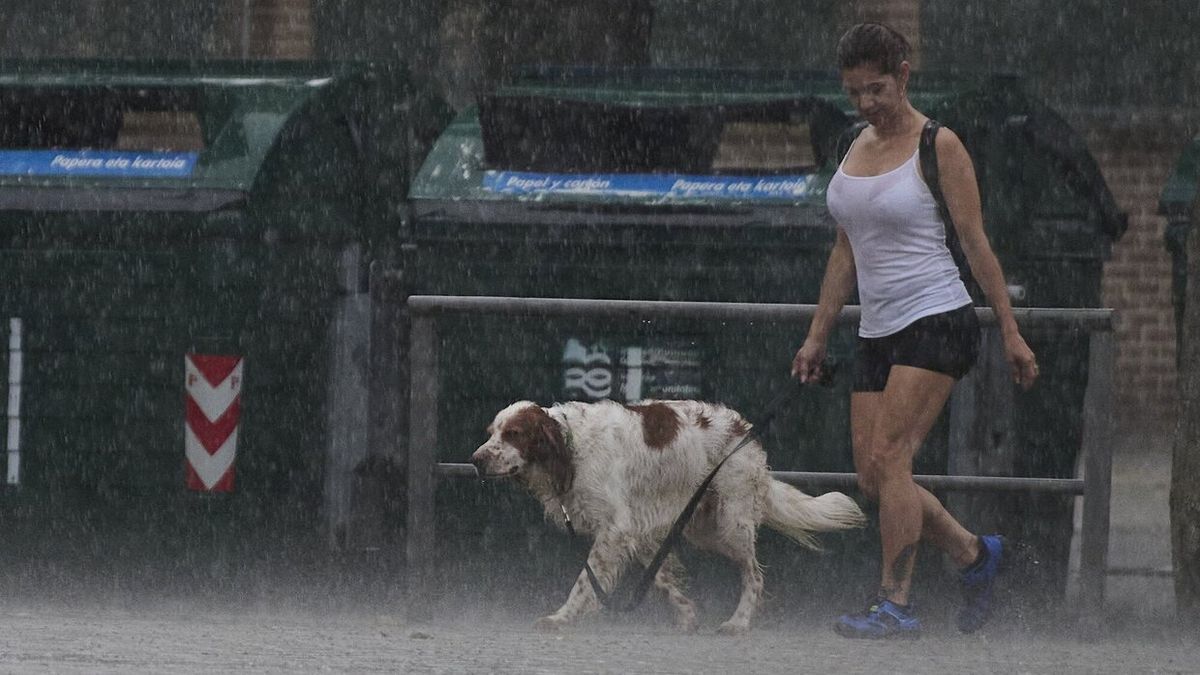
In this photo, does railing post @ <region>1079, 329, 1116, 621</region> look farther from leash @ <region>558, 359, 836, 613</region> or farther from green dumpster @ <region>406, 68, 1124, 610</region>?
green dumpster @ <region>406, 68, 1124, 610</region>

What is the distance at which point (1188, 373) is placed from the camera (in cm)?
734

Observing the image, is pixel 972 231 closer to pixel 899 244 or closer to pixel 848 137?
pixel 899 244

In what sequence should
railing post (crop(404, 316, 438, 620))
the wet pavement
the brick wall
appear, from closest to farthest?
the wet pavement → railing post (crop(404, 316, 438, 620)) → the brick wall

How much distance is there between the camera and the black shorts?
5.90 m

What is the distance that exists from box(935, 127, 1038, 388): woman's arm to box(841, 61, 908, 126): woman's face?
151mm

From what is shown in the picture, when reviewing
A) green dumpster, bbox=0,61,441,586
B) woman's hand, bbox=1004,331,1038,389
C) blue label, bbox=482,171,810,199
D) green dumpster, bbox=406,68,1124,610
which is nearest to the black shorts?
woman's hand, bbox=1004,331,1038,389

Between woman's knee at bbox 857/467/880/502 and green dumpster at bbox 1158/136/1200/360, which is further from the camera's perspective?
green dumpster at bbox 1158/136/1200/360

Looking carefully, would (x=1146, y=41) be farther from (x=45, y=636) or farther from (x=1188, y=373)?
(x=45, y=636)

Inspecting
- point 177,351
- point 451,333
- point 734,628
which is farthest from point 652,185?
point 734,628

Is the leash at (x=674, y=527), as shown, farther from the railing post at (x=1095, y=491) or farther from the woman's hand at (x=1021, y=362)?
the railing post at (x=1095, y=491)

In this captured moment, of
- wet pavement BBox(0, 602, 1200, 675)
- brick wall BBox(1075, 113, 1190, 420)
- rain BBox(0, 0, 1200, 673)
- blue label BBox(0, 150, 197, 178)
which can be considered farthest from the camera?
brick wall BBox(1075, 113, 1190, 420)

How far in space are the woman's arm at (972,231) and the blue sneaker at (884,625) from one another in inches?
29.3

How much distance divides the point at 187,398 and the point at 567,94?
1.83 m

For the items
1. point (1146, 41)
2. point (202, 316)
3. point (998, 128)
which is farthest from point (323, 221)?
point (1146, 41)
